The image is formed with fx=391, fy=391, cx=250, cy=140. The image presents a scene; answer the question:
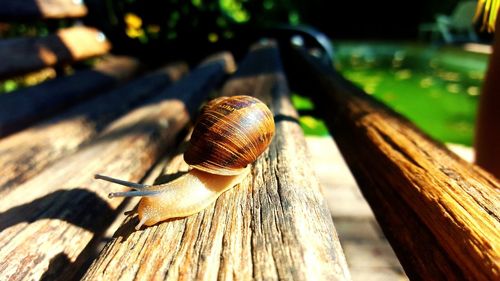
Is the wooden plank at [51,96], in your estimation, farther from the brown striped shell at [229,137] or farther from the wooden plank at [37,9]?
the brown striped shell at [229,137]

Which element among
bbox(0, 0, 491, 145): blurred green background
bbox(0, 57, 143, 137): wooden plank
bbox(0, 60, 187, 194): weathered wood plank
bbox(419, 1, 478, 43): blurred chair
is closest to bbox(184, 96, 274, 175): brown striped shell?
bbox(0, 60, 187, 194): weathered wood plank

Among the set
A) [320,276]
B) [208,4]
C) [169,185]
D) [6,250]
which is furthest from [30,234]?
[208,4]

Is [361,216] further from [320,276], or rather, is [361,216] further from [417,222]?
[320,276]

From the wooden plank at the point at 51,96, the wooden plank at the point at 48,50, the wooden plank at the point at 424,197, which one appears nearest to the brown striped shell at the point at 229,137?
the wooden plank at the point at 424,197

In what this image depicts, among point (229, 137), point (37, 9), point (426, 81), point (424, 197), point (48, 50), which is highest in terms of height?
point (37, 9)

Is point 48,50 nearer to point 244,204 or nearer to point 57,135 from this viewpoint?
point 57,135

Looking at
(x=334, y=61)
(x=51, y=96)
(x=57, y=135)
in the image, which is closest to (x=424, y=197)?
(x=57, y=135)
